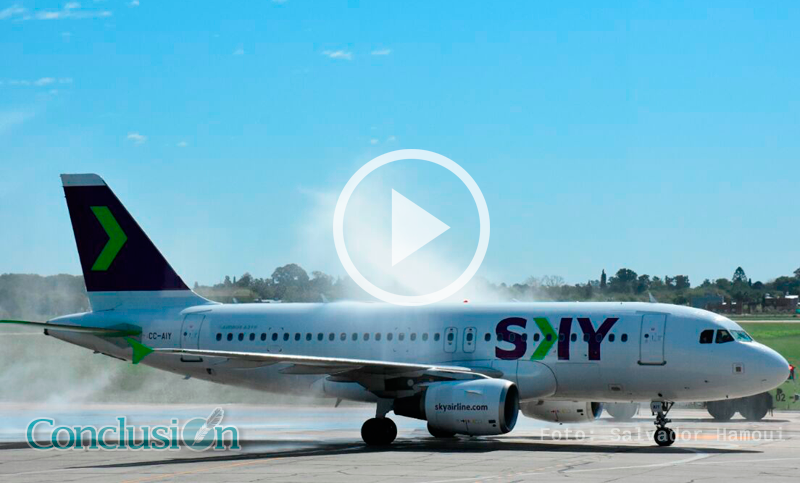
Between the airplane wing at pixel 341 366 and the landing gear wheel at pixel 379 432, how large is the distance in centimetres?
148

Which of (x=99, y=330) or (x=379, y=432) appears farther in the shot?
(x=99, y=330)

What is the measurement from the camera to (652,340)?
3081 cm

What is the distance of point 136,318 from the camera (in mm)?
37156

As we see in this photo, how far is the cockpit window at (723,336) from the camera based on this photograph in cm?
3059

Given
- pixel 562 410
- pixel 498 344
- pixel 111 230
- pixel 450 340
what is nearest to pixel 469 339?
pixel 450 340

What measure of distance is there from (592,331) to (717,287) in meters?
44.9

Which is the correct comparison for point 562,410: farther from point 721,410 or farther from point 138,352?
point 138,352

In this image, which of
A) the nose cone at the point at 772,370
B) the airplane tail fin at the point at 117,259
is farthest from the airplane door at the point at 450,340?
the airplane tail fin at the point at 117,259

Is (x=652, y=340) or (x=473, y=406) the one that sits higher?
(x=652, y=340)

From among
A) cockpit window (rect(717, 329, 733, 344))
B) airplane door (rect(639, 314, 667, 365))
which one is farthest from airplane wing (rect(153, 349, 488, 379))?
cockpit window (rect(717, 329, 733, 344))

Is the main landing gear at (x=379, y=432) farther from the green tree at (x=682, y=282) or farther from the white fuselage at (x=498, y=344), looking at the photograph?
the green tree at (x=682, y=282)

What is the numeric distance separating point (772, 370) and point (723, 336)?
160cm

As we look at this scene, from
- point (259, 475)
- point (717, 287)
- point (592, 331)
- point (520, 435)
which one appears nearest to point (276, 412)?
point (520, 435)

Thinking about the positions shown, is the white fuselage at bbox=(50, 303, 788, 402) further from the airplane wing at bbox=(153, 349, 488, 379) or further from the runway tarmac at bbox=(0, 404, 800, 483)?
the runway tarmac at bbox=(0, 404, 800, 483)
